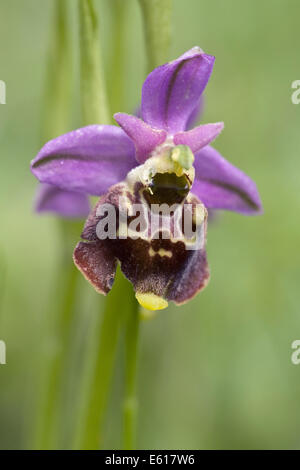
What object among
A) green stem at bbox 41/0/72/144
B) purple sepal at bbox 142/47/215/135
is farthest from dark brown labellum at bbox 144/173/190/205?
green stem at bbox 41/0/72/144

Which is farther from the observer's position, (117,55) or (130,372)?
(117,55)

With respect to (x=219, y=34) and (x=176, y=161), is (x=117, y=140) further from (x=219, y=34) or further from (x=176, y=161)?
(x=219, y=34)

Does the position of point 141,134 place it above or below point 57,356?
above
